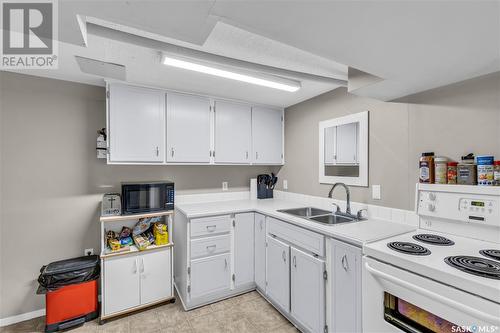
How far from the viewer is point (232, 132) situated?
9.60 ft

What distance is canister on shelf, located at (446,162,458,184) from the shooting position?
4.93 feet

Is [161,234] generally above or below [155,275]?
above

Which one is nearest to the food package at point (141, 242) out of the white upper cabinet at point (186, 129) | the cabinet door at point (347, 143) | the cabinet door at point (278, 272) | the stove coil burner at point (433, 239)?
the white upper cabinet at point (186, 129)

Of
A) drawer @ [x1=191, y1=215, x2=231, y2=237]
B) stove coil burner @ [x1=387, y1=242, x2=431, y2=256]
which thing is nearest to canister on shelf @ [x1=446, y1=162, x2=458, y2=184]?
stove coil burner @ [x1=387, y1=242, x2=431, y2=256]

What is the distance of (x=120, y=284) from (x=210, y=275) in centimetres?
86

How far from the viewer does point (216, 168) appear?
3.15 meters

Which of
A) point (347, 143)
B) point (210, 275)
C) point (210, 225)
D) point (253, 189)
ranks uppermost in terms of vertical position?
point (347, 143)

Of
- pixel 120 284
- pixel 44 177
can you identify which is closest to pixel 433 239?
pixel 120 284

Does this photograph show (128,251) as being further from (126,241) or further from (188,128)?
(188,128)

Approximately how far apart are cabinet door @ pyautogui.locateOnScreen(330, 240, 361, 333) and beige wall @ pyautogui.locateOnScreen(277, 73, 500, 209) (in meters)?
0.74

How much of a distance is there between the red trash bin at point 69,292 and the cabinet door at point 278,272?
171cm

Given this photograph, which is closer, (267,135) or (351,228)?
(351,228)

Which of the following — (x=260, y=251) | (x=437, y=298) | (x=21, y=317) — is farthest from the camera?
(x=260, y=251)

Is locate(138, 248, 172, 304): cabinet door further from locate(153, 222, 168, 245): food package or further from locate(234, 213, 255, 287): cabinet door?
locate(234, 213, 255, 287): cabinet door
